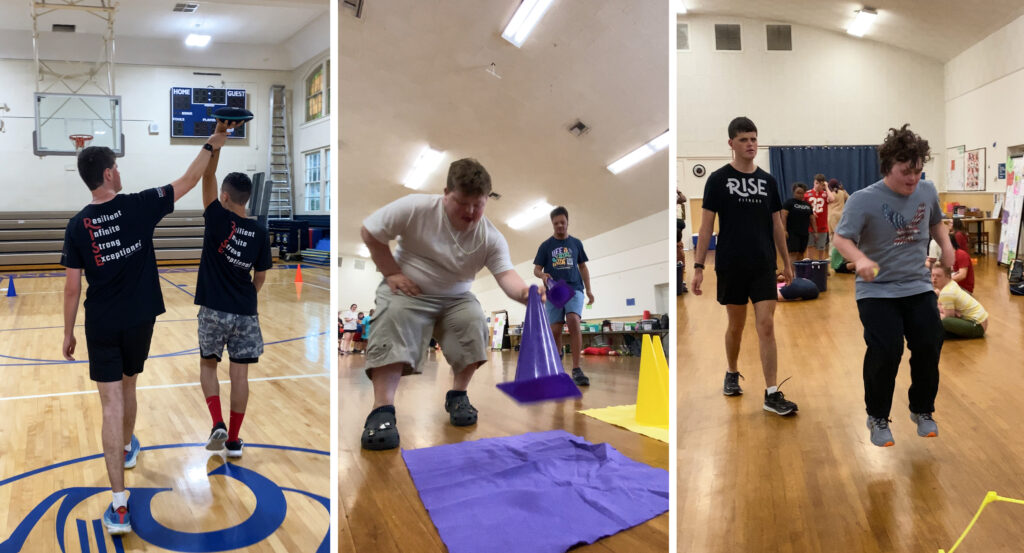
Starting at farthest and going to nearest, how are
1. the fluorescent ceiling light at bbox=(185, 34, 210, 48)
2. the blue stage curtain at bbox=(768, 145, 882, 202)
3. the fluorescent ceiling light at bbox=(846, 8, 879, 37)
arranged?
the fluorescent ceiling light at bbox=(185, 34, 210, 48) < the blue stage curtain at bbox=(768, 145, 882, 202) < the fluorescent ceiling light at bbox=(846, 8, 879, 37)

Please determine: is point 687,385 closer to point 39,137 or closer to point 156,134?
point 39,137

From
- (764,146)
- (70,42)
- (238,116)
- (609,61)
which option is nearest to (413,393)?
(609,61)

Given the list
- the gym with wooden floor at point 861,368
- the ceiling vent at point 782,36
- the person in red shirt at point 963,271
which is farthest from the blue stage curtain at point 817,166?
the person in red shirt at point 963,271

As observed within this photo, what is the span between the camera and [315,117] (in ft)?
40.1

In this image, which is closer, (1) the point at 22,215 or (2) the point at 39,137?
(2) the point at 39,137

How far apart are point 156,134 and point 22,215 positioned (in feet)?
8.96

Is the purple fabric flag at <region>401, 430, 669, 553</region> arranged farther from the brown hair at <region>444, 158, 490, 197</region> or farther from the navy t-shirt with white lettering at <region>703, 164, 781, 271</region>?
the navy t-shirt with white lettering at <region>703, 164, 781, 271</region>

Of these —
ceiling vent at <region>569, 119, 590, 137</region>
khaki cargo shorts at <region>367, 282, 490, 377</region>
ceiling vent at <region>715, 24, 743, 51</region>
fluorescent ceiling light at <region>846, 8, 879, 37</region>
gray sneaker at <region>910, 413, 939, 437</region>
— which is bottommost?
gray sneaker at <region>910, 413, 939, 437</region>

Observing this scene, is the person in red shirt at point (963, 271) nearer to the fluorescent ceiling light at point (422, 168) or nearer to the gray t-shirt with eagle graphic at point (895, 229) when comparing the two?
the gray t-shirt with eagle graphic at point (895, 229)

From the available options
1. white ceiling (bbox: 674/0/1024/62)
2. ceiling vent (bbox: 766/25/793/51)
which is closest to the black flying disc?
white ceiling (bbox: 674/0/1024/62)

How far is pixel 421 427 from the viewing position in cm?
103

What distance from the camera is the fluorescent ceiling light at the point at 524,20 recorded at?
98 cm

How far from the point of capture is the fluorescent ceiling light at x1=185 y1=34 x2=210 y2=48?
14219 millimetres

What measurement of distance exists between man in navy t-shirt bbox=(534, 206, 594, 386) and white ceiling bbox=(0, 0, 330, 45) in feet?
39.6
